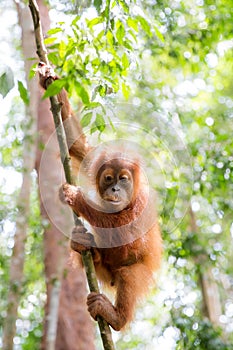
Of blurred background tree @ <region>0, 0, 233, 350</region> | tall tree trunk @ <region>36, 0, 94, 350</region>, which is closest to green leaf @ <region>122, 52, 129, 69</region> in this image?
blurred background tree @ <region>0, 0, 233, 350</region>

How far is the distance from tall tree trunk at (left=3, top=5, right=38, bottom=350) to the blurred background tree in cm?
11

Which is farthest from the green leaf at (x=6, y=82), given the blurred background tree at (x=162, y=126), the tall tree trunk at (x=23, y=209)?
the tall tree trunk at (x=23, y=209)

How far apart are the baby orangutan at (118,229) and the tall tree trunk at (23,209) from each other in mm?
3263

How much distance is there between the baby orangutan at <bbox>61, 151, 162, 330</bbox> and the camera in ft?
11.0

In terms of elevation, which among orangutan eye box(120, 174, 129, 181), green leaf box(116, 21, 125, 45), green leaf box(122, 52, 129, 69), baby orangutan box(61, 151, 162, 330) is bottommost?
baby orangutan box(61, 151, 162, 330)

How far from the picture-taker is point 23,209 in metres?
7.38

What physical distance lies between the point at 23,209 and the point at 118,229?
4030 mm

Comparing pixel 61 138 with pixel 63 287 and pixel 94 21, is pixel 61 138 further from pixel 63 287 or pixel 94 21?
pixel 63 287

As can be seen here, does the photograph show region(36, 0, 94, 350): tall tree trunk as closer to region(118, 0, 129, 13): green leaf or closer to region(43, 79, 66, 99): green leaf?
region(118, 0, 129, 13): green leaf

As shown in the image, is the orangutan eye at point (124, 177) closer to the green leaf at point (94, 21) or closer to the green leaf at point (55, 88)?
the green leaf at point (94, 21)

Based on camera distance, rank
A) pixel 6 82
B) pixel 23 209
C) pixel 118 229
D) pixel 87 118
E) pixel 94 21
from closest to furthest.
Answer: pixel 6 82 < pixel 87 118 < pixel 94 21 < pixel 118 229 < pixel 23 209

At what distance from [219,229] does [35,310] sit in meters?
3.91

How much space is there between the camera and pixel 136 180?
365 cm

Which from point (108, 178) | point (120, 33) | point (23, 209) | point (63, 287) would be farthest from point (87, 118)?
point (63, 287)
